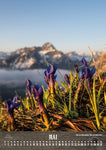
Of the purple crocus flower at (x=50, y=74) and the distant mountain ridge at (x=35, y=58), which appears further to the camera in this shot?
the distant mountain ridge at (x=35, y=58)

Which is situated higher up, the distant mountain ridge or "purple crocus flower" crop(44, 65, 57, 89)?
the distant mountain ridge

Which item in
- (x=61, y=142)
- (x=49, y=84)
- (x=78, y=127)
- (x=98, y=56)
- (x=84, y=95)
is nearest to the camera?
(x=61, y=142)

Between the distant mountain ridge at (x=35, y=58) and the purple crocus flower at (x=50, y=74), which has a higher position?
the distant mountain ridge at (x=35, y=58)

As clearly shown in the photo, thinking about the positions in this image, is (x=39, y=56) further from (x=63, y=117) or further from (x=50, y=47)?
(x=63, y=117)

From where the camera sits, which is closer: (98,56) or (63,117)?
(63,117)

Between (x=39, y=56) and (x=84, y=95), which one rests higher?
(x=39, y=56)

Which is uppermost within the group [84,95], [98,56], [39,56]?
[39,56]

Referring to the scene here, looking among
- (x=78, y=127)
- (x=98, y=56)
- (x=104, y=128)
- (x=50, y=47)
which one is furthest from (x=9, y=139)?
(x=50, y=47)

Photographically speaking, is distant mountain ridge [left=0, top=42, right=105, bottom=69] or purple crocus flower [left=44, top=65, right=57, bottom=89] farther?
distant mountain ridge [left=0, top=42, right=105, bottom=69]

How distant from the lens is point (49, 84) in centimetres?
91

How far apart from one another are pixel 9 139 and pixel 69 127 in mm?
344

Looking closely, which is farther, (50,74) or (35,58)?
(35,58)

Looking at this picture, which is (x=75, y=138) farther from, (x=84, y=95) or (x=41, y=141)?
(x=84, y=95)

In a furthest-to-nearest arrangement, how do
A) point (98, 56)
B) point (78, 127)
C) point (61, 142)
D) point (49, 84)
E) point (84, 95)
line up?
point (98, 56)
point (84, 95)
point (49, 84)
point (78, 127)
point (61, 142)
